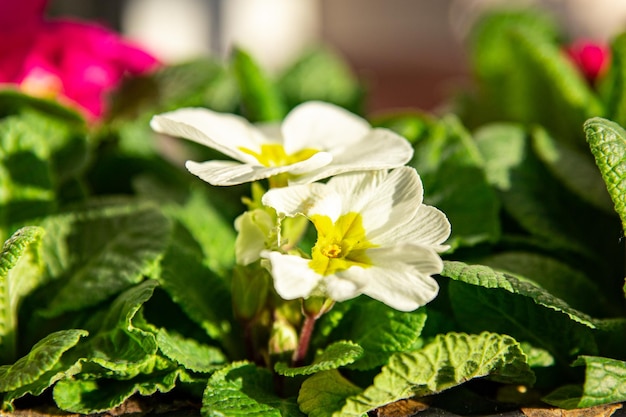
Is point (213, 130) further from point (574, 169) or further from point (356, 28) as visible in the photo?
point (356, 28)

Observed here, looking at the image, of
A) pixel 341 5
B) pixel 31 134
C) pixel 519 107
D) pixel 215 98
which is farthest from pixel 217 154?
pixel 341 5

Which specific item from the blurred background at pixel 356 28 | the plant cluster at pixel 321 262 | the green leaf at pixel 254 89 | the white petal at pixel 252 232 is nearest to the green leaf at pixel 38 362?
the plant cluster at pixel 321 262

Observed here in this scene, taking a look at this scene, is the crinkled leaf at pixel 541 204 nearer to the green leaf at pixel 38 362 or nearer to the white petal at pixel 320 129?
the white petal at pixel 320 129

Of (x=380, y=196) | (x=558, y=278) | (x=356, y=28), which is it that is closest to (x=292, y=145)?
(x=380, y=196)

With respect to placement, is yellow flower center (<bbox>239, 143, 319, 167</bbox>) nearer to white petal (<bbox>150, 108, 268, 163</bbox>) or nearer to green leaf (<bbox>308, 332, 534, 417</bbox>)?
white petal (<bbox>150, 108, 268, 163</bbox>)

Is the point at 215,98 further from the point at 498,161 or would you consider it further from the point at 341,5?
the point at 341,5

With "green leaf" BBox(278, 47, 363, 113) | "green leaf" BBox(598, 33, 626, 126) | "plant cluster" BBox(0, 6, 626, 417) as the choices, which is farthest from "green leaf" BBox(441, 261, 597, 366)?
"green leaf" BBox(278, 47, 363, 113)
